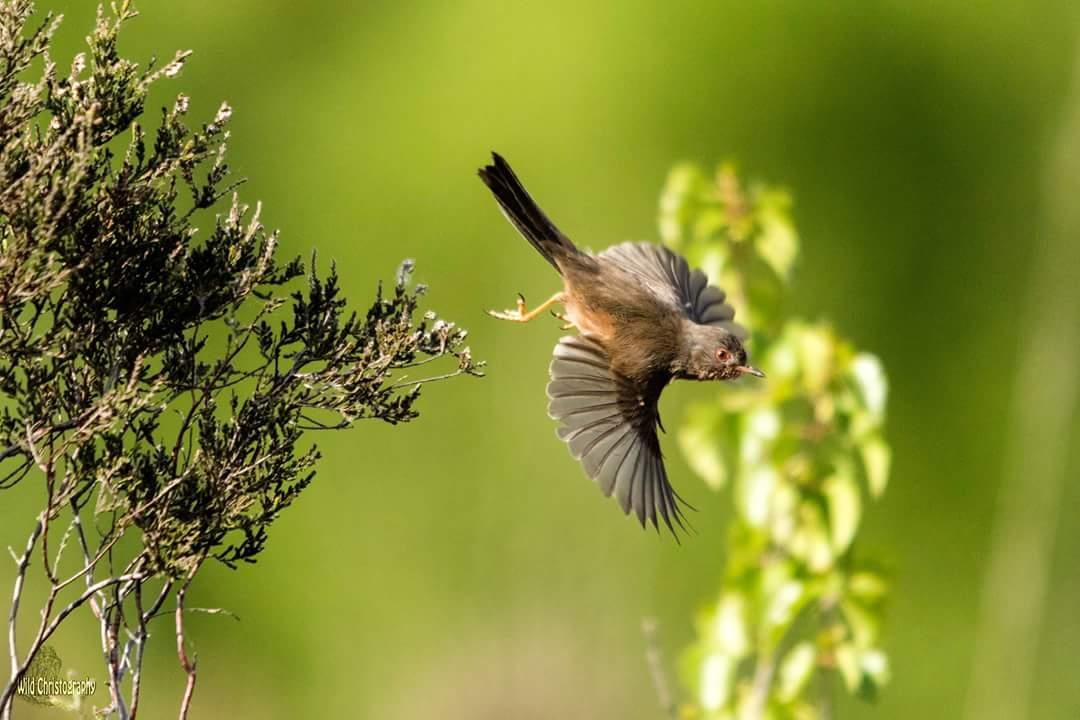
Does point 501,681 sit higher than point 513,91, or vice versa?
point 513,91

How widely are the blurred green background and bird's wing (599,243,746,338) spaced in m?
2.35

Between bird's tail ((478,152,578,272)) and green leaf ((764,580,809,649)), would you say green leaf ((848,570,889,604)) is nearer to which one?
green leaf ((764,580,809,649))

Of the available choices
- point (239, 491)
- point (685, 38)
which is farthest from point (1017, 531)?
Answer: point (239, 491)

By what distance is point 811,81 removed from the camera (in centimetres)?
652

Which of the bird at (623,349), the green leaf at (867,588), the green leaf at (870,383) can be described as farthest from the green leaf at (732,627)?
the green leaf at (870,383)

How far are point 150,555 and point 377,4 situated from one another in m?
5.97

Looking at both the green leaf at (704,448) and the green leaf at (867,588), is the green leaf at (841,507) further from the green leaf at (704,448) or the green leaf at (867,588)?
the green leaf at (704,448)

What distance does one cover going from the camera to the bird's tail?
102 inches

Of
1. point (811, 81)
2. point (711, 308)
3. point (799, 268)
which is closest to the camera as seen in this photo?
point (711, 308)

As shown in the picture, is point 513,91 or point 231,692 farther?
point 513,91

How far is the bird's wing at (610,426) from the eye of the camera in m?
2.58

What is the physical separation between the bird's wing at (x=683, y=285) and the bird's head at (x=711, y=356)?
276mm

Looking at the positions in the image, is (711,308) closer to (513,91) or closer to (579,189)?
(579,189)

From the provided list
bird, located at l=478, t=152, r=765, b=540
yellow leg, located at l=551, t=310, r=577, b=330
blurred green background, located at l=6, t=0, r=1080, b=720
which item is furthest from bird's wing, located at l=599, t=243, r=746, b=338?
blurred green background, located at l=6, t=0, r=1080, b=720
